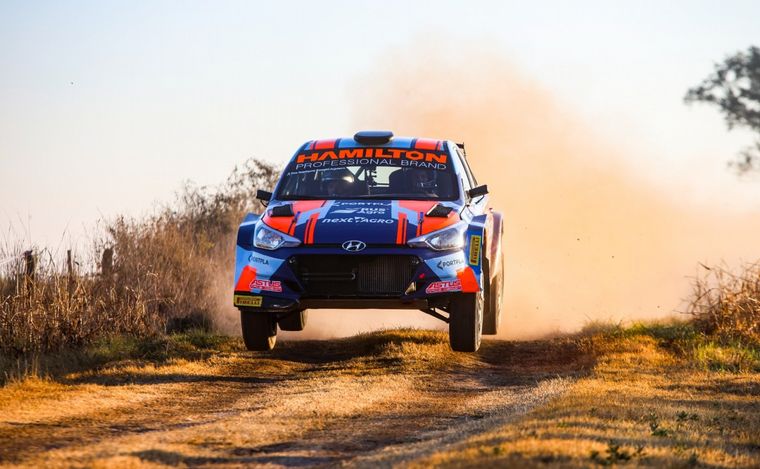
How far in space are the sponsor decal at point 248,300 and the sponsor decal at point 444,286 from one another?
1.51 metres

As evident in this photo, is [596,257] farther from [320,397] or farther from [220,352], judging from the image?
[320,397]

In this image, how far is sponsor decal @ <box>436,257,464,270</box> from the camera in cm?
1106

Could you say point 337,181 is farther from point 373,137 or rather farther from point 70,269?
point 70,269

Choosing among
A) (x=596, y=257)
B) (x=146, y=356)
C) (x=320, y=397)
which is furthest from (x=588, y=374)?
(x=596, y=257)

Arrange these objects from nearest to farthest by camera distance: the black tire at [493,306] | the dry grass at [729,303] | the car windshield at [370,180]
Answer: the car windshield at [370,180]
the black tire at [493,306]
the dry grass at [729,303]

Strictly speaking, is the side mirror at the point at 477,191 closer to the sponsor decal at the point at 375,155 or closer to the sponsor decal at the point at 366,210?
the sponsor decal at the point at 375,155

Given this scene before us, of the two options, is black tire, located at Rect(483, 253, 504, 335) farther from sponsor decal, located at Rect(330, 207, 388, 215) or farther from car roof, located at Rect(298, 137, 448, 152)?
sponsor decal, located at Rect(330, 207, 388, 215)

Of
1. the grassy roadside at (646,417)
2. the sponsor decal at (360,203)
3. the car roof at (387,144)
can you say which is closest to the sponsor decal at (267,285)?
the sponsor decal at (360,203)

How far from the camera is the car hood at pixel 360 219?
36.1 ft

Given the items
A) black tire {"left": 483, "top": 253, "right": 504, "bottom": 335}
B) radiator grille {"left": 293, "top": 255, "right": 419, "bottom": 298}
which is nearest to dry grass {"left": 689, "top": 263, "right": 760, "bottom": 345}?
black tire {"left": 483, "top": 253, "right": 504, "bottom": 335}

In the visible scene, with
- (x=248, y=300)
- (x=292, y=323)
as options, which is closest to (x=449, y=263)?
(x=248, y=300)

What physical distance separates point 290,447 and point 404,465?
1.21m

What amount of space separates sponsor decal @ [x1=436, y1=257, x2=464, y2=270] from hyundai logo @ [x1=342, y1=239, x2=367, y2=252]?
69 cm

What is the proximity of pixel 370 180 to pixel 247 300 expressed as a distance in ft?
6.29
